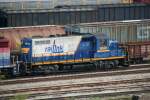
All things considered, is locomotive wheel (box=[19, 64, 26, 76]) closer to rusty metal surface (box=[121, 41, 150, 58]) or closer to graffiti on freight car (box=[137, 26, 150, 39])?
rusty metal surface (box=[121, 41, 150, 58])

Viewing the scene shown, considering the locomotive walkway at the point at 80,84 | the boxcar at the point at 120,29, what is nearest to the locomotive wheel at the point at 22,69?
the locomotive walkway at the point at 80,84

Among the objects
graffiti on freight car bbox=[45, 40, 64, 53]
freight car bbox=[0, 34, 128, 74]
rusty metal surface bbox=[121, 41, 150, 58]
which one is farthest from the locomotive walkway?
rusty metal surface bbox=[121, 41, 150, 58]

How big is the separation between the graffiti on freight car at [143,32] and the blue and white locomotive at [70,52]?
3.50 meters

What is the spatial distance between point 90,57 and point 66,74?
230 centimetres

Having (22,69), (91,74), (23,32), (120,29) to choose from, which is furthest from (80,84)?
(120,29)

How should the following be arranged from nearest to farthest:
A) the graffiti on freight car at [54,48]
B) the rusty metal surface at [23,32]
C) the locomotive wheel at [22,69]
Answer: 1. the locomotive wheel at [22,69]
2. the graffiti on freight car at [54,48]
3. the rusty metal surface at [23,32]

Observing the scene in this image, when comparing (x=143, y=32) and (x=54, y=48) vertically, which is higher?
(x=143, y=32)

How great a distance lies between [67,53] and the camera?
106 feet

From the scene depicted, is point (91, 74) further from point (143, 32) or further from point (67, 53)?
point (143, 32)

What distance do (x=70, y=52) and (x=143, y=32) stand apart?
Result: 751cm

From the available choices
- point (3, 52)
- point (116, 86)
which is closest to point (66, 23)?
point (3, 52)

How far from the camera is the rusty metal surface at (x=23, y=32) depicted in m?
33.4

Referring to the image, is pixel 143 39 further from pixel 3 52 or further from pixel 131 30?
pixel 3 52

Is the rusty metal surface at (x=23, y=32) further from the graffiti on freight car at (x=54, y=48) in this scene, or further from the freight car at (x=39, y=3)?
the freight car at (x=39, y=3)
